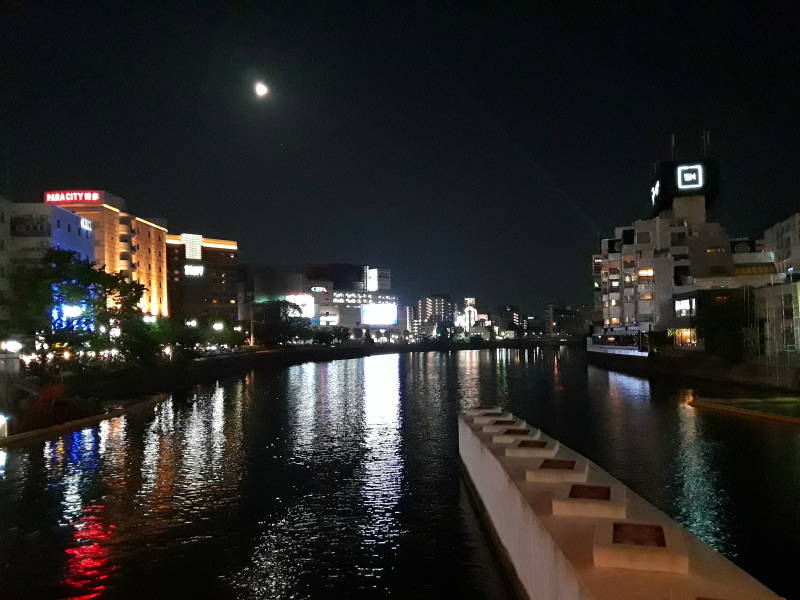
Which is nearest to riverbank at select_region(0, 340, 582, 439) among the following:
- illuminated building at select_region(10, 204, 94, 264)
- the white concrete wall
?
illuminated building at select_region(10, 204, 94, 264)

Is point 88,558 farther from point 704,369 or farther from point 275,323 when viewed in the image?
point 275,323

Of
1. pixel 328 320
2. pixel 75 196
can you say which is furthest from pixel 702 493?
pixel 328 320

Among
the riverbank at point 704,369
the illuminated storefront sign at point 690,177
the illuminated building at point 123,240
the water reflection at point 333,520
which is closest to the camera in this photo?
the water reflection at point 333,520

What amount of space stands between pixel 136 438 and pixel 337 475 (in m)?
10.9

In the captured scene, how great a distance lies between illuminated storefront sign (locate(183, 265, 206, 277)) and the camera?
15275 cm

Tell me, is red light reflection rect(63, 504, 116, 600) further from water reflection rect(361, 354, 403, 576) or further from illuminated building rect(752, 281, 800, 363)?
illuminated building rect(752, 281, 800, 363)

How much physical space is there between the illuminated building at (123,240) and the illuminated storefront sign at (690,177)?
71589 millimetres

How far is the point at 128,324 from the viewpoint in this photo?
5591 cm

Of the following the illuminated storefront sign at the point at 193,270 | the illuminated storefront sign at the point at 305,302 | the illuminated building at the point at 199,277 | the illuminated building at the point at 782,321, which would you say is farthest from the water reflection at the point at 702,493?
the illuminated storefront sign at the point at 305,302

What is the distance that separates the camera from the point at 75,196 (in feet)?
303

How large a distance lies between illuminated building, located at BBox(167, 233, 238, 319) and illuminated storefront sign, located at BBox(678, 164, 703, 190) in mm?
89747

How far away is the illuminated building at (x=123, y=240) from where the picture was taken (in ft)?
305

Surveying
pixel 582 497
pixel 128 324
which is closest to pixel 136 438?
pixel 582 497

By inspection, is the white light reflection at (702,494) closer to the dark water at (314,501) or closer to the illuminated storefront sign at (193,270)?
the dark water at (314,501)
